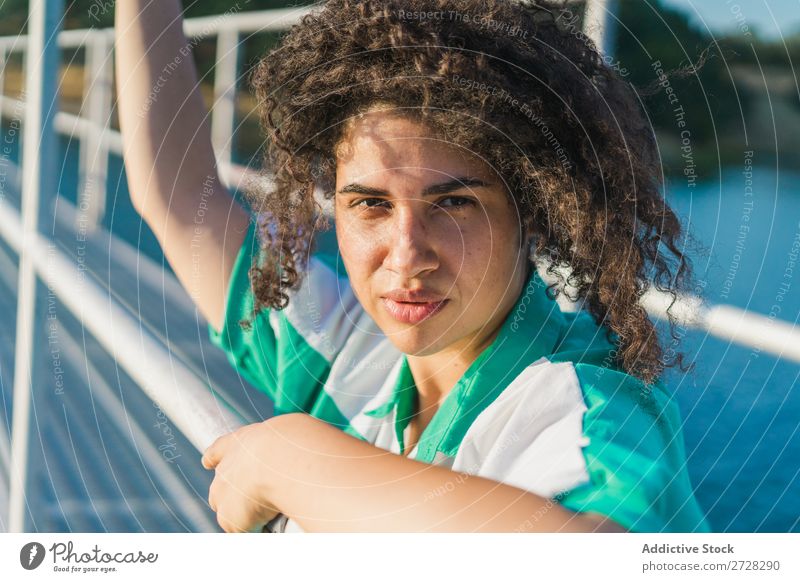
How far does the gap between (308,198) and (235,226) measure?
0.22 feet

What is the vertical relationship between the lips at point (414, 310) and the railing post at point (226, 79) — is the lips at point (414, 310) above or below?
below

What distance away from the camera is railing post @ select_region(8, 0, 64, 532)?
70 cm

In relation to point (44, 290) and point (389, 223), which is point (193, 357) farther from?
point (389, 223)

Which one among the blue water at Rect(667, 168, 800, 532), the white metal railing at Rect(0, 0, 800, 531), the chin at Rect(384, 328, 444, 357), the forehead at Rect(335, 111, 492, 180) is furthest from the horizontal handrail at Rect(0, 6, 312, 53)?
the blue water at Rect(667, 168, 800, 532)

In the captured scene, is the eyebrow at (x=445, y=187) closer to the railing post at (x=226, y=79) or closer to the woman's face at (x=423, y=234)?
the woman's face at (x=423, y=234)

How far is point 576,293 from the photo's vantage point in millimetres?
716

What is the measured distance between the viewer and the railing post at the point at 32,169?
2.28 ft

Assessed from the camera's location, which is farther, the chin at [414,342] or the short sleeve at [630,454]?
the chin at [414,342]

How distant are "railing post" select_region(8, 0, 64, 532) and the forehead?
264mm

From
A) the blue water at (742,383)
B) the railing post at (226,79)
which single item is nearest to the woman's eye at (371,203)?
the railing post at (226,79)

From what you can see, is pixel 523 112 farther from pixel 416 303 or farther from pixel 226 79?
pixel 226 79

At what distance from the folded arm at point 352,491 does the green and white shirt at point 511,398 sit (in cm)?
2
